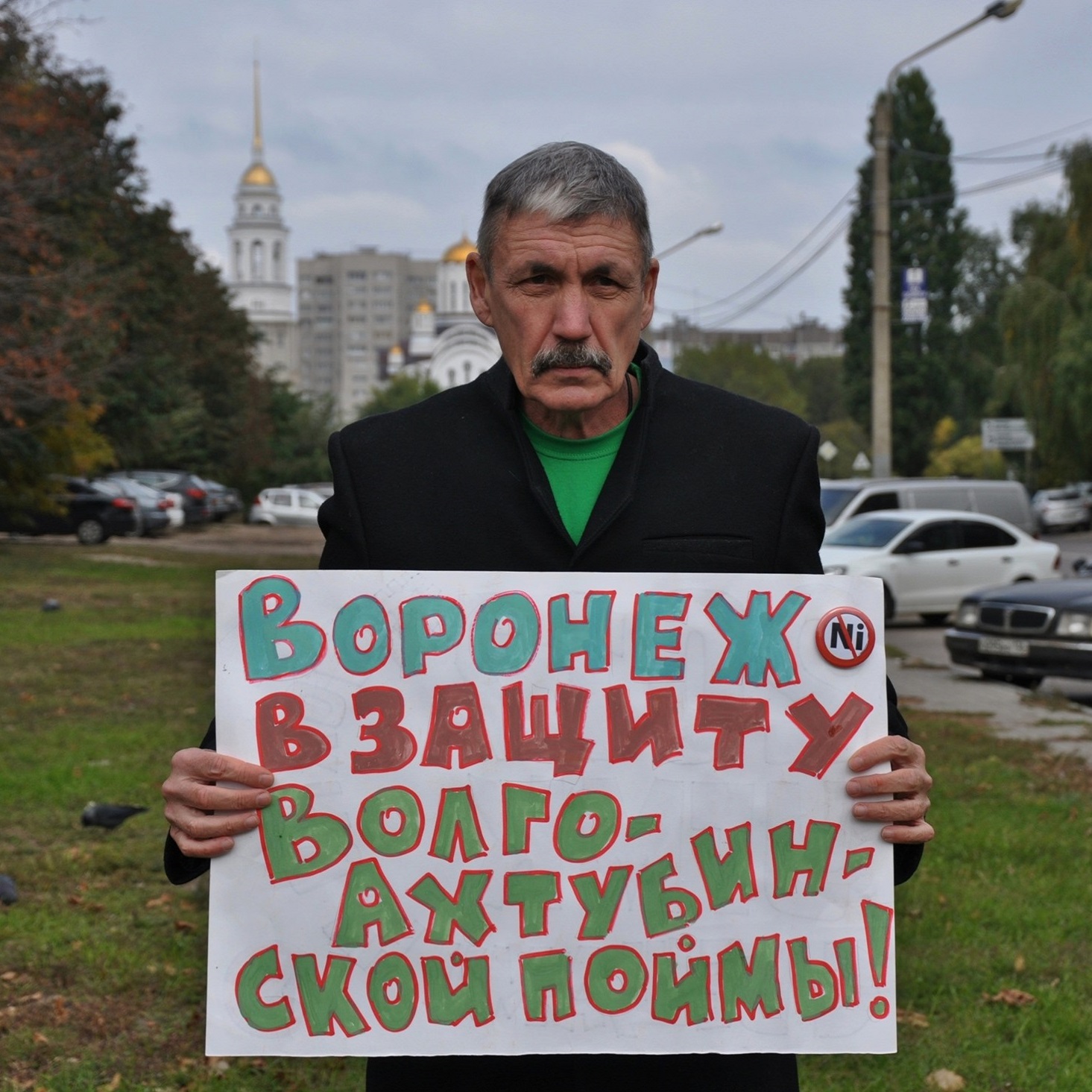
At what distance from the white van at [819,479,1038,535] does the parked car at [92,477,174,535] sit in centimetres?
1790

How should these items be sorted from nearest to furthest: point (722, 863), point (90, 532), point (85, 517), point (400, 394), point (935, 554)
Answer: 1. point (722, 863)
2. point (935, 554)
3. point (85, 517)
4. point (90, 532)
5. point (400, 394)

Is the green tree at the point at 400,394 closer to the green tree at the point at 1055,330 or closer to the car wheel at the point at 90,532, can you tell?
the green tree at the point at 1055,330

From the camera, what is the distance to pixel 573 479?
2.49 meters

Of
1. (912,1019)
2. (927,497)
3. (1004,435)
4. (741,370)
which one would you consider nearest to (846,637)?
(912,1019)

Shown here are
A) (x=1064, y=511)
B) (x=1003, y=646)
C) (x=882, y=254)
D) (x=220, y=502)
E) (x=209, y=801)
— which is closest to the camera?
(x=209, y=801)

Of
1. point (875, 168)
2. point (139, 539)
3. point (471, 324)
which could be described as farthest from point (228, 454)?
point (471, 324)

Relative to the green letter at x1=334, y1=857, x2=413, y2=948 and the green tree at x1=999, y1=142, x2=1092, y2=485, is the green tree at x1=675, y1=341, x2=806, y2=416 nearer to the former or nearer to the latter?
the green tree at x1=999, y1=142, x2=1092, y2=485

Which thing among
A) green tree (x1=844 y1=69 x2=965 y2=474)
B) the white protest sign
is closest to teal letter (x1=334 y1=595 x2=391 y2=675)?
the white protest sign

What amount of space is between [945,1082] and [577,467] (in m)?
2.60

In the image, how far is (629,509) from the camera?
2436 mm

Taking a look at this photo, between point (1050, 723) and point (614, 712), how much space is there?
9.02 m

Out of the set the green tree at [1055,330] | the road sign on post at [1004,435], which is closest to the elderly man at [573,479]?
the green tree at [1055,330]

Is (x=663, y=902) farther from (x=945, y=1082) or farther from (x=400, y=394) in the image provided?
(x=400, y=394)

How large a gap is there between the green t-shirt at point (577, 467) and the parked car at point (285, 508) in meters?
41.4
